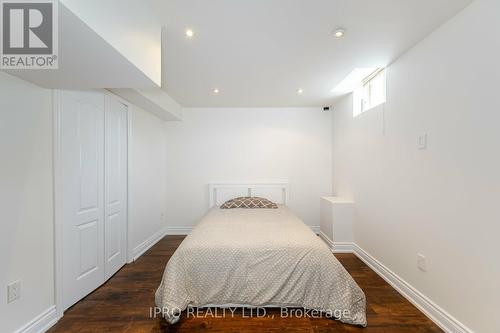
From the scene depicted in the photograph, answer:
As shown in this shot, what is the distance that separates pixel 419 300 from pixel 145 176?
140 inches

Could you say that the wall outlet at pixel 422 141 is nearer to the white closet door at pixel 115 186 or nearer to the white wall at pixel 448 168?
the white wall at pixel 448 168

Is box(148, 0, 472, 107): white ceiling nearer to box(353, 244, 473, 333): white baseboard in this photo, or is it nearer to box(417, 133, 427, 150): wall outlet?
box(417, 133, 427, 150): wall outlet

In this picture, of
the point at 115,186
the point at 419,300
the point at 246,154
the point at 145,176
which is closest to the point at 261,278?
the point at 419,300

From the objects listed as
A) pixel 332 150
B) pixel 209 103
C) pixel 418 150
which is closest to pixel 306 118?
pixel 332 150

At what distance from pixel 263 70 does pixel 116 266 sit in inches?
112

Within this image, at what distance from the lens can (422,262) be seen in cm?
202

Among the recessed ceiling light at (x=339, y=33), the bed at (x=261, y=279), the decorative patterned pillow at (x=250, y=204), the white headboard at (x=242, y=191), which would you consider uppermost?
the recessed ceiling light at (x=339, y=33)

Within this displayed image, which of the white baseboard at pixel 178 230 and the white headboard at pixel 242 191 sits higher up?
the white headboard at pixel 242 191

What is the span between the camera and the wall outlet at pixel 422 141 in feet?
6.53

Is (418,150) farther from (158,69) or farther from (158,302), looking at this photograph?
(158,302)

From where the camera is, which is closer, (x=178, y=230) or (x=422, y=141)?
(x=422, y=141)

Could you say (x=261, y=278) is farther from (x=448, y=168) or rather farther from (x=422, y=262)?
(x=448, y=168)

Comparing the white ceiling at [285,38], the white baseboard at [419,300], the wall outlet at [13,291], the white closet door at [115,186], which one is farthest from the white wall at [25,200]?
the white baseboard at [419,300]

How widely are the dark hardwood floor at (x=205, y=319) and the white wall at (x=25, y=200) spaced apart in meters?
0.32
